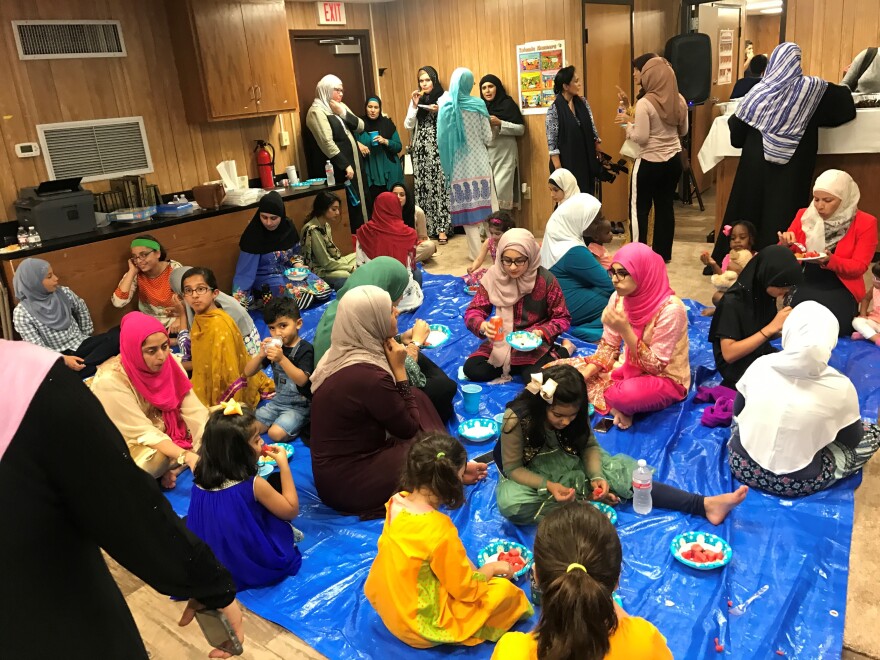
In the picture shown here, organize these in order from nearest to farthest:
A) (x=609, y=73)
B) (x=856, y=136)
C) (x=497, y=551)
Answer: (x=497, y=551)
(x=856, y=136)
(x=609, y=73)

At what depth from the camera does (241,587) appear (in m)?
2.44

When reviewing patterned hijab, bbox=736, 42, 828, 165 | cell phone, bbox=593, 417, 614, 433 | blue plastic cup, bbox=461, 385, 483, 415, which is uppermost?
patterned hijab, bbox=736, 42, 828, 165

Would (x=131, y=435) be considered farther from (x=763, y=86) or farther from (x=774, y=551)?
(x=763, y=86)

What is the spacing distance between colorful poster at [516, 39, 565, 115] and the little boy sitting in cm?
421

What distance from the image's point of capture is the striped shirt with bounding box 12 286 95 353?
13.4 ft

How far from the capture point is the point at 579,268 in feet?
14.2

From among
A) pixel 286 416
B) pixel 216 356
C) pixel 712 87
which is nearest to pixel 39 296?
pixel 216 356

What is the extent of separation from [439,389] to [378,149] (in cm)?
422

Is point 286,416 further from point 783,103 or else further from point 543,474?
point 783,103

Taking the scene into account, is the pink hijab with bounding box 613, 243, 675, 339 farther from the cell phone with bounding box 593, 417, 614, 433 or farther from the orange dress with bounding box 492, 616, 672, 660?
the orange dress with bounding box 492, 616, 672, 660

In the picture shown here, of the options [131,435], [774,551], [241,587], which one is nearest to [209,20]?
[131,435]

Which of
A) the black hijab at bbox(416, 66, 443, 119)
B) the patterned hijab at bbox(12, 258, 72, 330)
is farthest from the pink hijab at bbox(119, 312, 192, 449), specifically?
the black hijab at bbox(416, 66, 443, 119)

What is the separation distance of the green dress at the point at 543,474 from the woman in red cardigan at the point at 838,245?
214 centimetres

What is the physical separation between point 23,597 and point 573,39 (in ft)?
21.6
